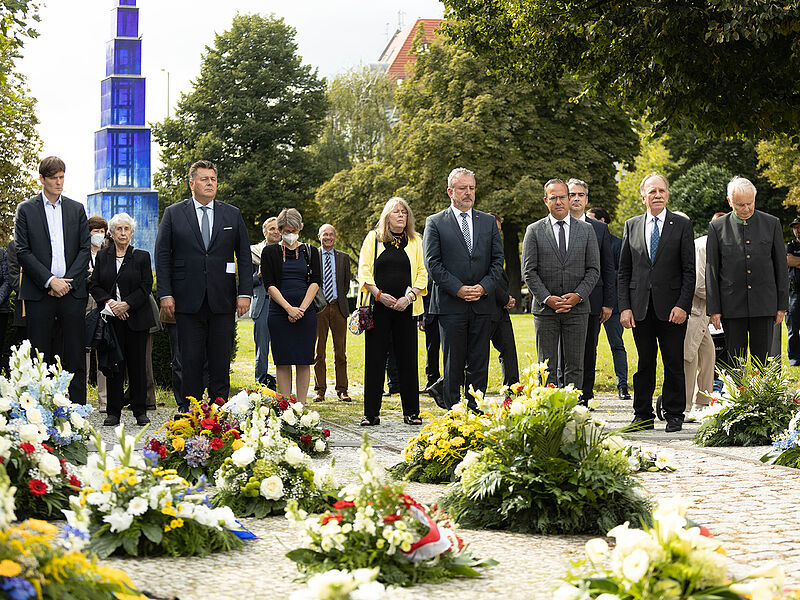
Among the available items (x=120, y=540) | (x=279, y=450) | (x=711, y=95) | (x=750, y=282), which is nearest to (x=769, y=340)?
(x=750, y=282)

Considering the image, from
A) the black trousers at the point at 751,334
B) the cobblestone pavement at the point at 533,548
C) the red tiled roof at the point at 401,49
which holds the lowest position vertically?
the cobblestone pavement at the point at 533,548

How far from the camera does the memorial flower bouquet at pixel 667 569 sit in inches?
121

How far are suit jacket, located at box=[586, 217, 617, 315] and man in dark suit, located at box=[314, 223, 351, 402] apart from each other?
3.61 metres

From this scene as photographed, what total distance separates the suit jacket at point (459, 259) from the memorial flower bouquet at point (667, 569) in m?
6.36

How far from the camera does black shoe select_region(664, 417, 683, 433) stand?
9.65 m

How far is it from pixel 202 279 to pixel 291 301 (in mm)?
1788

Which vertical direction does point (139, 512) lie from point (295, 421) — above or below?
below

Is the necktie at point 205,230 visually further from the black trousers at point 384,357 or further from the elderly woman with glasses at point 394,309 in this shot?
the black trousers at point 384,357

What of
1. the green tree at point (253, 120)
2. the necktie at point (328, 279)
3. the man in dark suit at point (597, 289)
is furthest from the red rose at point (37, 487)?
the green tree at point (253, 120)

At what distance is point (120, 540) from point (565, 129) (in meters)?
38.5

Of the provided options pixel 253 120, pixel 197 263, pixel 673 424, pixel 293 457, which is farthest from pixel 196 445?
pixel 253 120

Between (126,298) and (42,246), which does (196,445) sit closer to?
(42,246)

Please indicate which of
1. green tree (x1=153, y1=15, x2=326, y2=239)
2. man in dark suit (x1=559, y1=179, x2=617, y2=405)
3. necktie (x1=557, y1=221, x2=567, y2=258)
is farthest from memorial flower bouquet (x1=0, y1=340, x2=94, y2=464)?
green tree (x1=153, y1=15, x2=326, y2=239)

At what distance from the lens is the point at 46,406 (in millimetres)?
6242
